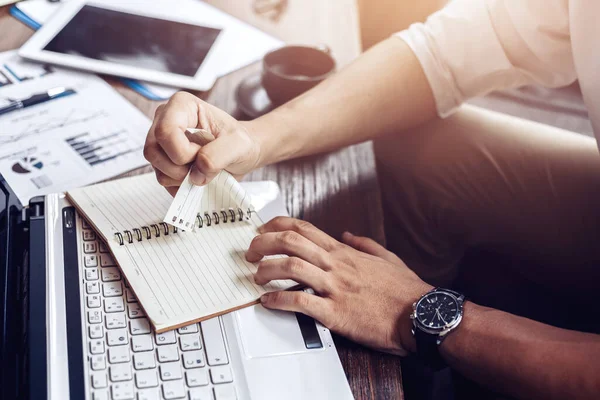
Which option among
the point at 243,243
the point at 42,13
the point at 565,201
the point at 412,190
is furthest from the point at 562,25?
the point at 42,13

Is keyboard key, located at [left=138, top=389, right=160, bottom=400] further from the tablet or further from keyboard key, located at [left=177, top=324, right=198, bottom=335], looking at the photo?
the tablet

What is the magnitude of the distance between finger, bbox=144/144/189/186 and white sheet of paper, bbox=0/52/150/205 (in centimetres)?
13

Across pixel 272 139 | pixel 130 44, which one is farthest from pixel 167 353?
pixel 130 44

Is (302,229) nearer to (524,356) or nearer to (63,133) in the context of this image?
(524,356)

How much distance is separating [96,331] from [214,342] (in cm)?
11

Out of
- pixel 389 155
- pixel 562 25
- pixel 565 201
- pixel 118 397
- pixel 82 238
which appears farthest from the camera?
pixel 389 155

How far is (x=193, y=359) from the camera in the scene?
22.2 inches

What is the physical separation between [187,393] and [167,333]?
7 centimetres

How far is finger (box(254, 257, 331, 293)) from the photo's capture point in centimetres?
64

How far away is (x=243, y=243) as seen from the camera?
70 centimetres

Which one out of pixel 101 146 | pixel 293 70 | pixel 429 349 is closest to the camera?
pixel 429 349

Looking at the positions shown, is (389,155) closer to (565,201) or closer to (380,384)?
(565,201)

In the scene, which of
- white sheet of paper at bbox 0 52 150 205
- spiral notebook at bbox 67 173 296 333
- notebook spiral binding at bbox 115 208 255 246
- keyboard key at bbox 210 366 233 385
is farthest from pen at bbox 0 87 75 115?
keyboard key at bbox 210 366 233 385

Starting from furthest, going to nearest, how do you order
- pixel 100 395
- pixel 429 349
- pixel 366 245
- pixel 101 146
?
1. pixel 101 146
2. pixel 366 245
3. pixel 429 349
4. pixel 100 395
